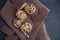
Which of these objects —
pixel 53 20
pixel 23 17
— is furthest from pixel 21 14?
pixel 53 20

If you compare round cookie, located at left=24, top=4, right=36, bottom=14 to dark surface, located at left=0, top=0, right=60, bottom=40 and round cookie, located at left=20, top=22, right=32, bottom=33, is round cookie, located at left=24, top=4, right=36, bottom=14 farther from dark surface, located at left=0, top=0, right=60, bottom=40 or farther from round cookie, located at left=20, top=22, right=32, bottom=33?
dark surface, located at left=0, top=0, right=60, bottom=40

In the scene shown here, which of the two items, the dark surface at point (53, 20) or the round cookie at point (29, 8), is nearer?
the round cookie at point (29, 8)

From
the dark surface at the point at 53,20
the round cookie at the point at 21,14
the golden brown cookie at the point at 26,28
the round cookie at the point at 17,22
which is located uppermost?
A: the round cookie at the point at 21,14

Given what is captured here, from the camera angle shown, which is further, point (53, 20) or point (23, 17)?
point (53, 20)

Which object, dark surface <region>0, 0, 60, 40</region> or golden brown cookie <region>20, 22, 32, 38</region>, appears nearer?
golden brown cookie <region>20, 22, 32, 38</region>

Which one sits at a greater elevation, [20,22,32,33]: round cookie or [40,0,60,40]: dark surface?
[20,22,32,33]: round cookie

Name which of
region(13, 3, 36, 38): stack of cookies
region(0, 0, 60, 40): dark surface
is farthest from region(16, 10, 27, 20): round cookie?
region(0, 0, 60, 40): dark surface

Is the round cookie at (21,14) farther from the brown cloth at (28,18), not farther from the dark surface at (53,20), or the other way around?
the dark surface at (53,20)

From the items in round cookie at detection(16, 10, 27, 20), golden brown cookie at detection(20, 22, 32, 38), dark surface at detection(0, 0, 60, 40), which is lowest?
dark surface at detection(0, 0, 60, 40)

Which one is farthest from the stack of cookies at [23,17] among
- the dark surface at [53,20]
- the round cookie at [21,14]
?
the dark surface at [53,20]

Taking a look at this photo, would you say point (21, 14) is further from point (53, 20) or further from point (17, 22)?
point (53, 20)
